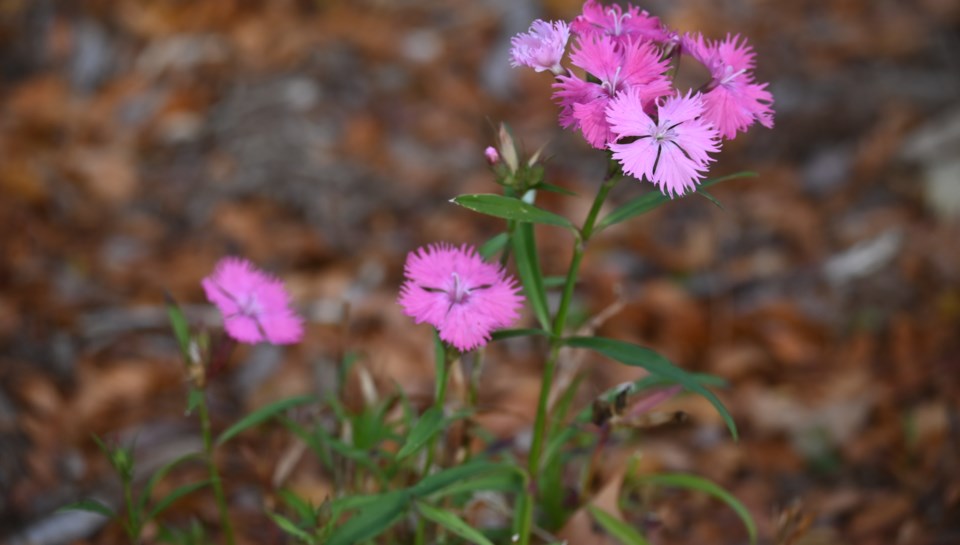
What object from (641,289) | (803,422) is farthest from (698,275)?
(803,422)

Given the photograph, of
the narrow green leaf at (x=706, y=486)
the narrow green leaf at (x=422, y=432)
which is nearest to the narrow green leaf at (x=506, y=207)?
the narrow green leaf at (x=422, y=432)

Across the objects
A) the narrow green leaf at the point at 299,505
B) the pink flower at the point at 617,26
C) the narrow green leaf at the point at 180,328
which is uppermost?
the pink flower at the point at 617,26

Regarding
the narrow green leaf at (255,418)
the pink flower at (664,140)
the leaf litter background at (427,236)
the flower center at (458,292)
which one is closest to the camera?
the pink flower at (664,140)

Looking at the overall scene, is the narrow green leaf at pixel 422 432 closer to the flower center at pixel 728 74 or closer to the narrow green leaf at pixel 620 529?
the narrow green leaf at pixel 620 529

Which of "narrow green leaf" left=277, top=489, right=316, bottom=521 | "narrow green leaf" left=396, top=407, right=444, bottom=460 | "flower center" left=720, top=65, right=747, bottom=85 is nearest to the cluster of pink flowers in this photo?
"flower center" left=720, top=65, right=747, bottom=85

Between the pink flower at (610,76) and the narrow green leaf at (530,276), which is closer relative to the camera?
the pink flower at (610,76)

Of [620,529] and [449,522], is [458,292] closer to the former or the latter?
[449,522]

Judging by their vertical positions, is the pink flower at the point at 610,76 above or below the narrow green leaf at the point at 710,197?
above

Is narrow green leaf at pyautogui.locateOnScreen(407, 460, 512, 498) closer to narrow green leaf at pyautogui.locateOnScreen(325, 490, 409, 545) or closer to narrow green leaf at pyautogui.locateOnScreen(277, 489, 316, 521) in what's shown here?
narrow green leaf at pyautogui.locateOnScreen(325, 490, 409, 545)
